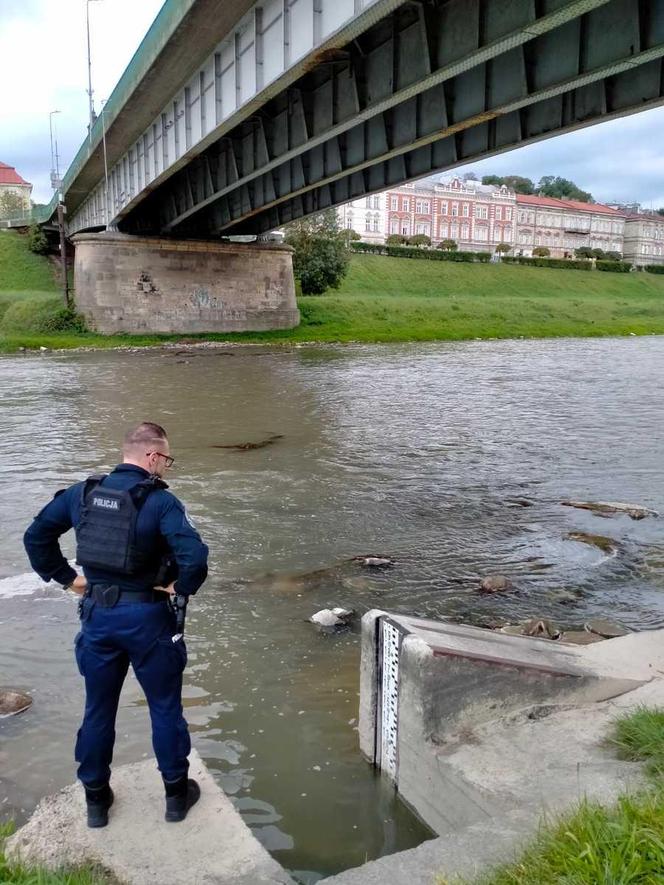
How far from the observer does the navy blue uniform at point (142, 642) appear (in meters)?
3.86

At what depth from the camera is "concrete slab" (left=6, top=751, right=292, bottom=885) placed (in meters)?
3.46

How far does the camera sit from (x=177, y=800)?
3.90m

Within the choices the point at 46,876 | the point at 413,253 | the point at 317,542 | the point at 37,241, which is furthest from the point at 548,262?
the point at 46,876

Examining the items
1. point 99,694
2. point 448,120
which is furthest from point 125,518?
point 448,120

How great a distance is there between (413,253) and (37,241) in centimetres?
3180

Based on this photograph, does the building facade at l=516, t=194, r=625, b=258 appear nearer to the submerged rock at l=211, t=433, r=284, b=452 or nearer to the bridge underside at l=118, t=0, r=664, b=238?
the bridge underside at l=118, t=0, r=664, b=238

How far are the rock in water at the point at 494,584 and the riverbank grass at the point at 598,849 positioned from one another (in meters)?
4.20

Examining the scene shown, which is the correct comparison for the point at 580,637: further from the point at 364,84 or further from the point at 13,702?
the point at 364,84

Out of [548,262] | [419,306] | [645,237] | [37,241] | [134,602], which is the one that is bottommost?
[134,602]

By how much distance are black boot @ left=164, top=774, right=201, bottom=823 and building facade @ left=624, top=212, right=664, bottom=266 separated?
159m

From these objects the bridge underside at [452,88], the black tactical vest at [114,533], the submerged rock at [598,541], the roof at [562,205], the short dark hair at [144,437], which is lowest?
the submerged rock at [598,541]

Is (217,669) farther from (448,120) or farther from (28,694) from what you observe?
(448,120)

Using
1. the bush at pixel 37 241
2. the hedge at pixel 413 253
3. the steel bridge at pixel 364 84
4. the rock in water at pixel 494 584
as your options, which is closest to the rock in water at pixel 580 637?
the rock in water at pixel 494 584

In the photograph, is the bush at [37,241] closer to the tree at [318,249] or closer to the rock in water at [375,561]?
the tree at [318,249]
